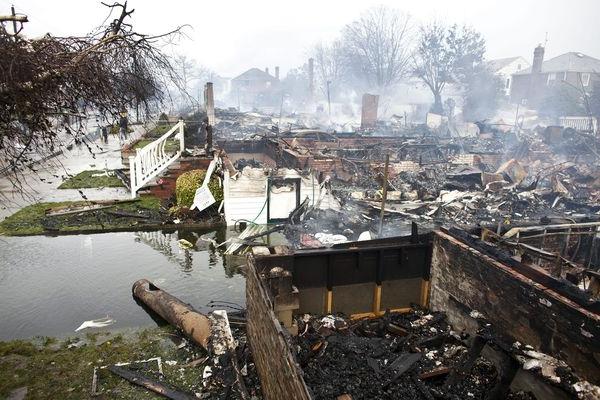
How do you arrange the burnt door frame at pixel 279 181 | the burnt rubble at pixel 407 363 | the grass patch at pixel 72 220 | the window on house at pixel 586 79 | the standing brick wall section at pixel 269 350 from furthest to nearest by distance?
the window on house at pixel 586 79 < the burnt door frame at pixel 279 181 < the grass patch at pixel 72 220 < the burnt rubble at pixel 407 363 < the standing brick wall section at pixel 269 350

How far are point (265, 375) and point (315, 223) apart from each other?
656 centimetres

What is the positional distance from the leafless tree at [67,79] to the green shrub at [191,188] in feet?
22.8

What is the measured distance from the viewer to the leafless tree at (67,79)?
3205 mm

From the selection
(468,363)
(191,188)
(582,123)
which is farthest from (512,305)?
(582,123)

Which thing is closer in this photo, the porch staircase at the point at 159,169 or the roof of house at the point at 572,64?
the porch staircase at the point at 159,169

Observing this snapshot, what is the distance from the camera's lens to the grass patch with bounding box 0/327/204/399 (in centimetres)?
471

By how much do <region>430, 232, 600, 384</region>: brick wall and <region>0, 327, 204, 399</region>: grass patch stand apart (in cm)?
379

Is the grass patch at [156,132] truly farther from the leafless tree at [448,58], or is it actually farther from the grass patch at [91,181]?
the leafless tree at [448,58]

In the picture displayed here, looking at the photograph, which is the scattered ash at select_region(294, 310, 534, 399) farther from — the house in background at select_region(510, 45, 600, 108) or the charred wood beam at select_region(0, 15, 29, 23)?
the house in background at select_region(510, 45, 600, 108)

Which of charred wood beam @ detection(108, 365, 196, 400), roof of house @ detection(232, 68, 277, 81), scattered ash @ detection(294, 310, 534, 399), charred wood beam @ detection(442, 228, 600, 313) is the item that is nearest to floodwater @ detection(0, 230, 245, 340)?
charred wood beam @ detection(108, 365, 196, 400)

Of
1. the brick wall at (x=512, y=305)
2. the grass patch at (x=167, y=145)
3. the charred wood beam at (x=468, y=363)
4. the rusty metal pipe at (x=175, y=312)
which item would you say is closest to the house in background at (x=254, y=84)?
the grass patch at (x=167, y=145)

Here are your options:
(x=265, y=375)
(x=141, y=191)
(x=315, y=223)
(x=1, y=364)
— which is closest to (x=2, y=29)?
(x=265, y=375)

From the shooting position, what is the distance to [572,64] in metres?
48.3

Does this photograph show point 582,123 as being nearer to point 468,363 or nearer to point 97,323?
point 468,363
